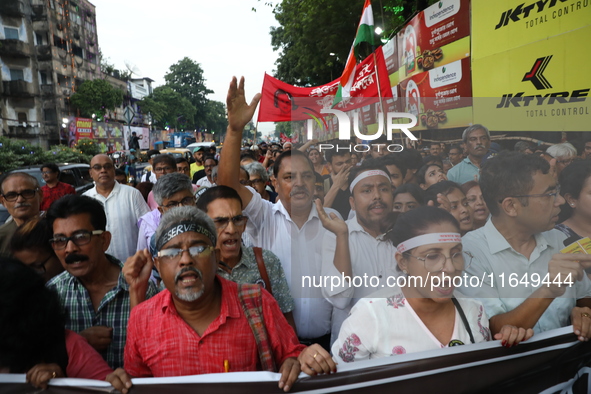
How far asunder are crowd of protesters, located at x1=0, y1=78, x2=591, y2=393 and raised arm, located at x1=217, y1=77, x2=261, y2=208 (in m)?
0.36

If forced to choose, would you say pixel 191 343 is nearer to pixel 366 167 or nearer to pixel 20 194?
pixel 366 167

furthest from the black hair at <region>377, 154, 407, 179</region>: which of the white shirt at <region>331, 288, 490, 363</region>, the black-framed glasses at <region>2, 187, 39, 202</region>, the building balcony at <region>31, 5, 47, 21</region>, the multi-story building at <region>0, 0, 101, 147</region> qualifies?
the building balcony at <region>31, 5, 47, 21</region>

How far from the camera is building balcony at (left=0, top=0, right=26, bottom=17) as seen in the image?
3397cm

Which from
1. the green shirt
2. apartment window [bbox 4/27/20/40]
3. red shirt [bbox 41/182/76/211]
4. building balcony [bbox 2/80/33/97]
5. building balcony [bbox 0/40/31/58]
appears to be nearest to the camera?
the green shirt

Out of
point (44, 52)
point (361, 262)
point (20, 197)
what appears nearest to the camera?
point (361, 262)

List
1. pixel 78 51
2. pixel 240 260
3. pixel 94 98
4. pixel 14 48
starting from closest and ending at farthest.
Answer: pixel 240 260, pixel 14 48, pixel 94 98, pixel 78 51

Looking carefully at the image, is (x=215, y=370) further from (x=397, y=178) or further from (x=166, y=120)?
(x=166, y=120)

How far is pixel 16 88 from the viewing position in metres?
34.1

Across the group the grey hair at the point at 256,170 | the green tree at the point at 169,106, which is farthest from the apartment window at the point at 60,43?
the grey hair at the point at 256,170

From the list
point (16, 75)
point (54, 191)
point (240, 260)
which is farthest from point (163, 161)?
point (16, 75)

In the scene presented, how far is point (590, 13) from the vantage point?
4.12 metres

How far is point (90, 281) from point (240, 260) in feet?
2.59

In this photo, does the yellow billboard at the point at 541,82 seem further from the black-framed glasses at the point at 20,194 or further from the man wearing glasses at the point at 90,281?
the black-framed glasses at the point at 20,194

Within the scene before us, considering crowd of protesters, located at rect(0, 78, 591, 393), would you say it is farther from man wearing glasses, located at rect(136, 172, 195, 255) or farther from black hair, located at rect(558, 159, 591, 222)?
man wearing glasses, located at rect(136, 172, 195, 255)
